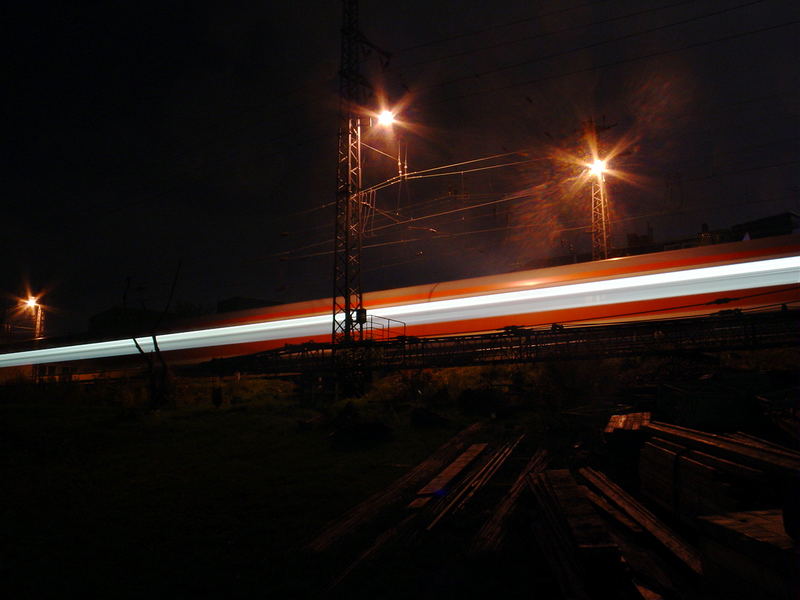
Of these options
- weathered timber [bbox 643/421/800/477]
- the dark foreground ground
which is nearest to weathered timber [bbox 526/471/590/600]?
the dark foreground ground

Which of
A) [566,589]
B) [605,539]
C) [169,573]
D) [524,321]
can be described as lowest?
[169,573]

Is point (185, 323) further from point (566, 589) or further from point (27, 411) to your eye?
point (566, 589)

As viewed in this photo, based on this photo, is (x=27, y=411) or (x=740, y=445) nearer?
(x=740, y=445)

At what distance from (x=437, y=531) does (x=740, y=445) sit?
3.52 m

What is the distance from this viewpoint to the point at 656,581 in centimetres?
423

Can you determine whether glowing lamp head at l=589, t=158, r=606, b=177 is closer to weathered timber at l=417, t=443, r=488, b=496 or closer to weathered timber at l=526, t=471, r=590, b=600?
weathered timber at l=417, t=443, r=488, b=496

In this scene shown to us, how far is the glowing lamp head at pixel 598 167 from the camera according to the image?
17656 millimetres

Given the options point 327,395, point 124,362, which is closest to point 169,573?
point 327,395

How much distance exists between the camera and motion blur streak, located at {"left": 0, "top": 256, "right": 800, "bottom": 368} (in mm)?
11867

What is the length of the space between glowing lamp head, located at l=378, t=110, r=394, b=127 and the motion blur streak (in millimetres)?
5724

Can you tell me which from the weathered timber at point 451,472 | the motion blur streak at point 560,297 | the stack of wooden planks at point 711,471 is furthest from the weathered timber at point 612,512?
the motion blur streak at point 560,297

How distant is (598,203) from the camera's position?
1766 cm

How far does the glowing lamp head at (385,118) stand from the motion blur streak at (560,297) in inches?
225

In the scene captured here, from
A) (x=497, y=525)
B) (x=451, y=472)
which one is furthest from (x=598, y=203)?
(x=497, y=525)
